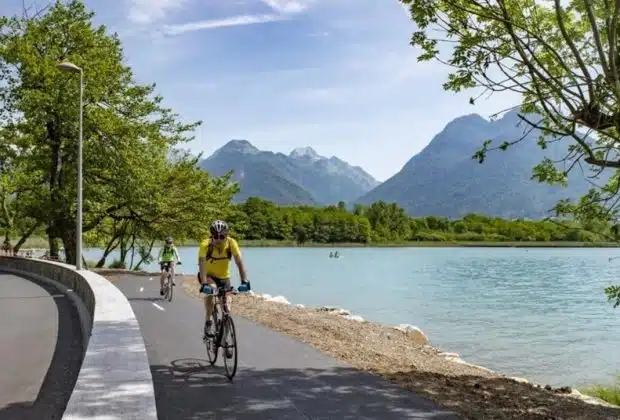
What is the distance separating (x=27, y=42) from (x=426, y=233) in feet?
507

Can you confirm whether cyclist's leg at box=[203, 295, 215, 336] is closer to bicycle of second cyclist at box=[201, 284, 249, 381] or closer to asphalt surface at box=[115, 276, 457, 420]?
bicycle of second cyclist at box=[201, 284, 249, 381]

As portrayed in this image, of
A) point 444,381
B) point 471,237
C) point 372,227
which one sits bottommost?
point 444,381

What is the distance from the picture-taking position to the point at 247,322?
1513 cm

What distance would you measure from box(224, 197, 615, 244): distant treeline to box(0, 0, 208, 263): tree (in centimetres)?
11109

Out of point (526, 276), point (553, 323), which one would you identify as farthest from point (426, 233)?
point (553, 323)

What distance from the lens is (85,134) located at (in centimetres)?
3222

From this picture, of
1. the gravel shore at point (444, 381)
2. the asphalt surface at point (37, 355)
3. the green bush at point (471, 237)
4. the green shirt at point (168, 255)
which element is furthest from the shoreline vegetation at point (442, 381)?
the green bush at point (471, 237)

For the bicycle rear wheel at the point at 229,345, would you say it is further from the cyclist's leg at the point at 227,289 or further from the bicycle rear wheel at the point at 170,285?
the bicycle rear wheel at the point at 170,285

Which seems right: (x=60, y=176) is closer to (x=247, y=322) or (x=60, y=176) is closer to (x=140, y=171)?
(x=140, y=171)

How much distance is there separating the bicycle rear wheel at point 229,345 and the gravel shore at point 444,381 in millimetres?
2227

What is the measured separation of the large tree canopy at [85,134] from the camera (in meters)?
31.4

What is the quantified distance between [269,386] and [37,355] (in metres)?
4.41

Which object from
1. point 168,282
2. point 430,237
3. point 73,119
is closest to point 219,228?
point 168,282

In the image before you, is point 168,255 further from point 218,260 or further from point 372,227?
point 372,227
